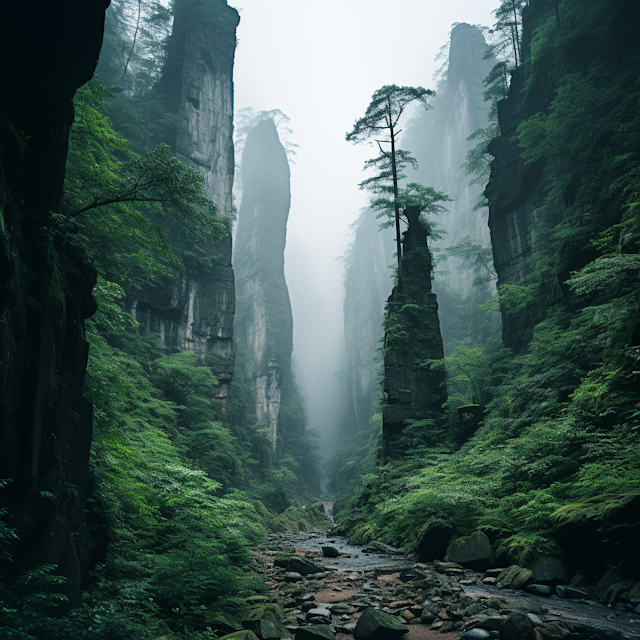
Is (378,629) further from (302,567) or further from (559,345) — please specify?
(559,345)

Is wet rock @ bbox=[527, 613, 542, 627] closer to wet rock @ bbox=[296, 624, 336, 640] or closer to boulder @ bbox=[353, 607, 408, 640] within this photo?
boulder @ bbox=[353, 607, 408, 640]

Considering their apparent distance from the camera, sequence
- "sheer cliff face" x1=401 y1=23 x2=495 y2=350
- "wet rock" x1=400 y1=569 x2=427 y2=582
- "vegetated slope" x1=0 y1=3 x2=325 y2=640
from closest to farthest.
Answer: "vegetated slope" x1=0 y1=3 x2=325 y2=640, "wet rock" x1=400 y1=569 x2=427 y2=582, "sheer cliff face" x1=401 y1=23 x2=495 y2=350

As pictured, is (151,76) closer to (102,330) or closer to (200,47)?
(200,47)

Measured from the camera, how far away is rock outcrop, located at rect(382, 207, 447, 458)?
17.0 m

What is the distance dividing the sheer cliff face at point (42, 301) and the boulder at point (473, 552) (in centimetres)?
668

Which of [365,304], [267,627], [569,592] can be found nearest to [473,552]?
[569,592]

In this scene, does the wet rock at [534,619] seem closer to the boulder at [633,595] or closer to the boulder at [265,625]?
the boulder at [633,595]

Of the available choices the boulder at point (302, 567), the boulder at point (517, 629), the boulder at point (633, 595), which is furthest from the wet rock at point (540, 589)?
the boulder at point (302, 567)

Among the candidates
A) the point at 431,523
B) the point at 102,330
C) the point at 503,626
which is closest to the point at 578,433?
the point at 431,523

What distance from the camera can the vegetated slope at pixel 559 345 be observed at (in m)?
6.75

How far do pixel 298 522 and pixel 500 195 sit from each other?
21.0 metres

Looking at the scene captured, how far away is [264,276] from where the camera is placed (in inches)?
1810

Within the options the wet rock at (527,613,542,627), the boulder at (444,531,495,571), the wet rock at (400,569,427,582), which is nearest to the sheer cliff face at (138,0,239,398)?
the wet rock at (400,569,427,582)

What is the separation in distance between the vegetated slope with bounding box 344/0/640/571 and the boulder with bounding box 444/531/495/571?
0.91 feet
